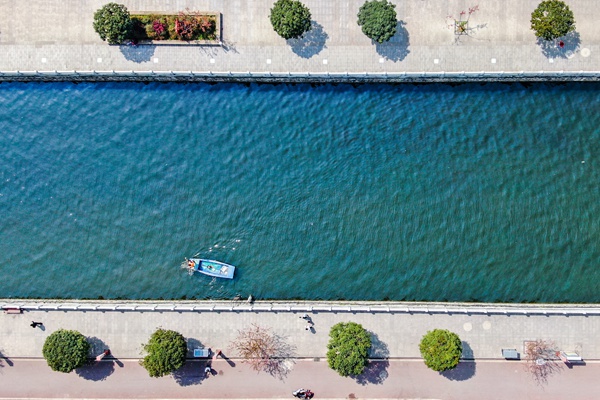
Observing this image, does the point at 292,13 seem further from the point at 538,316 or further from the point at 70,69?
the point at 538,316

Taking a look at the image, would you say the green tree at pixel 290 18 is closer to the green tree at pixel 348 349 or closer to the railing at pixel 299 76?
the railing at pixel 299 76

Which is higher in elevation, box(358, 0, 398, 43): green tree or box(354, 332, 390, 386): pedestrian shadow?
box(358, 0, 398, 43): green tree

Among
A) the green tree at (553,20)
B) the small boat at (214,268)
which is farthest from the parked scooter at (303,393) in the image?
the green tree at (553,20)

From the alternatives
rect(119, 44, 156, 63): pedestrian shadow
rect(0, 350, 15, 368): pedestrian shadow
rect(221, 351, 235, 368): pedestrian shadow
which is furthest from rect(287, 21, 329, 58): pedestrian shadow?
rect(0, 350, 15, 368): pedestrian shadow

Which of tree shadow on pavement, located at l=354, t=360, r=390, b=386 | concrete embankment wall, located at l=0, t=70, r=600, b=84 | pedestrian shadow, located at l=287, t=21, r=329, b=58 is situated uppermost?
pedestrian shadow, located at l=287, t=21, r=329, b=58

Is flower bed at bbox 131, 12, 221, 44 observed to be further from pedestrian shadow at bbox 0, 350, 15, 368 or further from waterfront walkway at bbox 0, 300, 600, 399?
pedestrian shadow at bbox 0, 350, 15, 368

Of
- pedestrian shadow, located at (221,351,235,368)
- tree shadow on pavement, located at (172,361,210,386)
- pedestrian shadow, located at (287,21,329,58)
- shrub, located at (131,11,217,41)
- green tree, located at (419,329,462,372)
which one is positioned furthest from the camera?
pedestrian shadow, located at (287,21,329,58)
